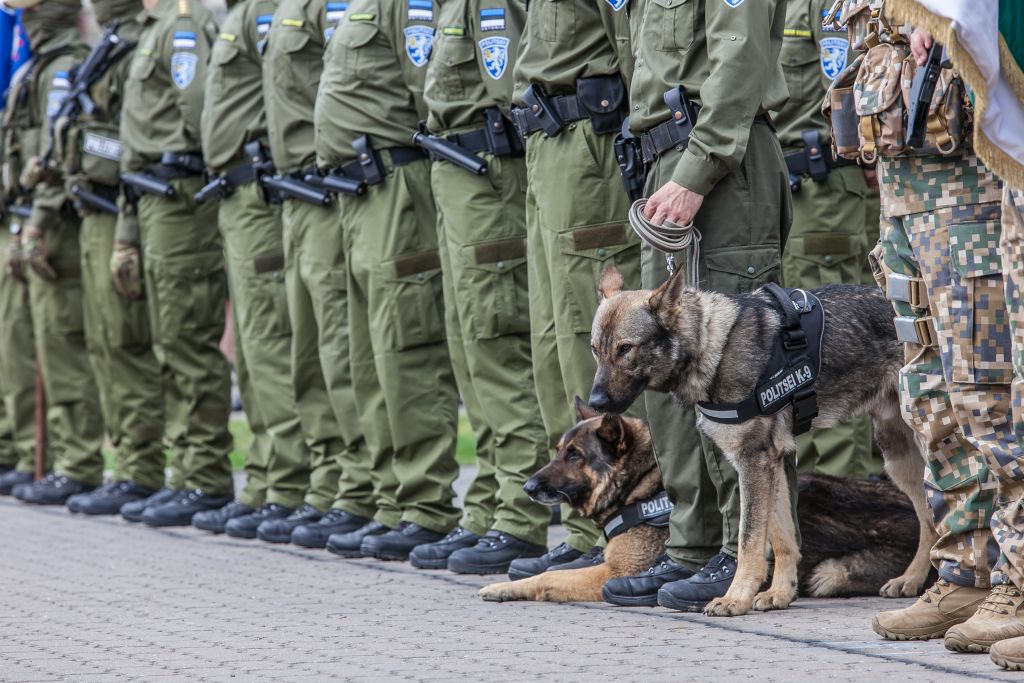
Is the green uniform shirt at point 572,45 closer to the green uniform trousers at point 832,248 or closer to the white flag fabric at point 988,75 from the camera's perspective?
the green uniform trousers at point 832,248

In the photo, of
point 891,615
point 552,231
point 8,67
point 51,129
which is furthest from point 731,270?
point 8,67

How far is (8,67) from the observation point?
12508 mm

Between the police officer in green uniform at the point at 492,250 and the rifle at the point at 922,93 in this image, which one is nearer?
the rifle at the point at 922,93

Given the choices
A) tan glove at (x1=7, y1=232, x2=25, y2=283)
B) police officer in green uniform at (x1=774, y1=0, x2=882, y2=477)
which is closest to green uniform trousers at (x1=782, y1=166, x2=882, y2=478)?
police officer in green uniform at (x1=774, y1=0, x2=882, y2=477)

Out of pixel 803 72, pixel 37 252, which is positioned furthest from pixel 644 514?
pixel 37 252

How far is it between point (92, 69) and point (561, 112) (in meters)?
5.22

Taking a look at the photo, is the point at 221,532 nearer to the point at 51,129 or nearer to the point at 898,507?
the point at 51,129

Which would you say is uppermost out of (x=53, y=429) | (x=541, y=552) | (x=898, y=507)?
(x=898, y=507)

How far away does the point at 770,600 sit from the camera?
5.33 meters

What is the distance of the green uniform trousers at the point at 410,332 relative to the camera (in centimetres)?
740

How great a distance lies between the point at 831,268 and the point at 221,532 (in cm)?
397

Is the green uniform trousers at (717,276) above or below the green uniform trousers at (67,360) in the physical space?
above

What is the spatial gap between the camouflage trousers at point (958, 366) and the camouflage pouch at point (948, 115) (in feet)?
0.50

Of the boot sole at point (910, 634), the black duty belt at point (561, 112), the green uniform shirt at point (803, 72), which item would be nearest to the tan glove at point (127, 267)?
the black duty belt at point (561, 112)
